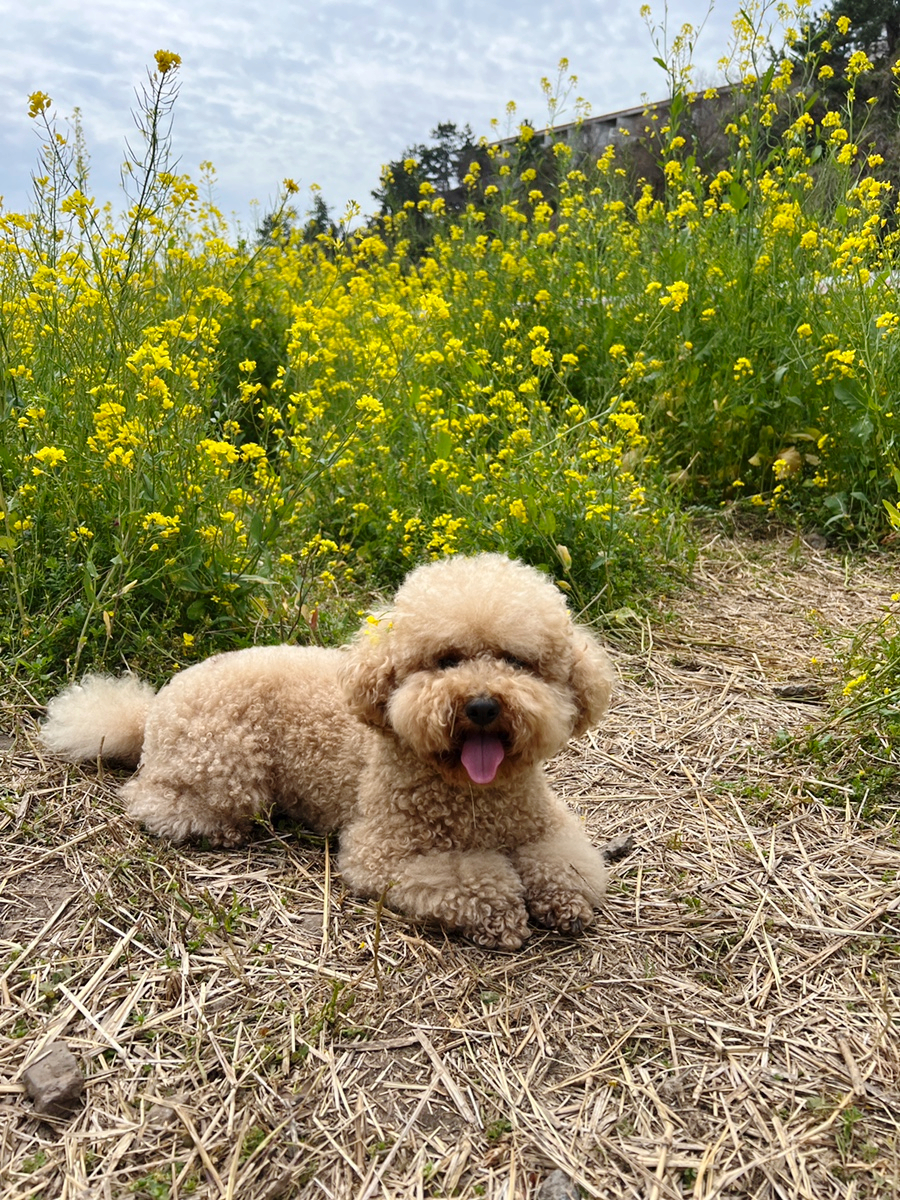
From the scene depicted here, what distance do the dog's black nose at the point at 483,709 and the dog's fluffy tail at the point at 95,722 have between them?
1211 mm

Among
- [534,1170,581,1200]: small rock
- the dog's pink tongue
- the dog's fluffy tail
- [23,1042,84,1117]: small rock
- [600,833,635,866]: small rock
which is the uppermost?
the dog's fluffy tail

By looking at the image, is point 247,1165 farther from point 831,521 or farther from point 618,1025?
point 831,521

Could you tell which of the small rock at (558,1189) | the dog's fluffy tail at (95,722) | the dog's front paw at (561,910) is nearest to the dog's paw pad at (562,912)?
the dog's front paw at (561,910)

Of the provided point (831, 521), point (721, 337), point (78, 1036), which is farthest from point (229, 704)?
point (721, 337)

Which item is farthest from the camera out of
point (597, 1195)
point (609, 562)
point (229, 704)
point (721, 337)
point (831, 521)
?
point (721, 337)

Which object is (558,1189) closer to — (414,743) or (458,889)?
(458,889)

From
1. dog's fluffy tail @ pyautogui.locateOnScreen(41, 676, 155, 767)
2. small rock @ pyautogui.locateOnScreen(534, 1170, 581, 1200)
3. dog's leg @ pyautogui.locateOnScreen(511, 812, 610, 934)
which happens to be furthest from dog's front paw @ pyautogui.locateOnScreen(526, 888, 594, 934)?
dog's fluffy tail @ pyautogui.locateOnScreen(41, 676, 155, 767)

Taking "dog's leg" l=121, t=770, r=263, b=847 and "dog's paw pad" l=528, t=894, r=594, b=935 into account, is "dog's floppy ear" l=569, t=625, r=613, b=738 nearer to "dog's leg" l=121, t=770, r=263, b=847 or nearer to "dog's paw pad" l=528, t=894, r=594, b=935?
"dog's paw pad" l=528, t=894, r=594, b=935

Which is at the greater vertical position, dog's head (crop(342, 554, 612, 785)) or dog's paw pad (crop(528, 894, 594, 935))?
dog's head (crop(342, 554, 612, 785))

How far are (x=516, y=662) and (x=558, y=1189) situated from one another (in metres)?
1.09

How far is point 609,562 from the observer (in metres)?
3.83

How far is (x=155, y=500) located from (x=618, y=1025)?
2169 mm

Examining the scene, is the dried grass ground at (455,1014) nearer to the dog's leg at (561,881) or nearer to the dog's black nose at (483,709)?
the dog's leg at (561,881)

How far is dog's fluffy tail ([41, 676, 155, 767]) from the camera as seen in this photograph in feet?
8.55
